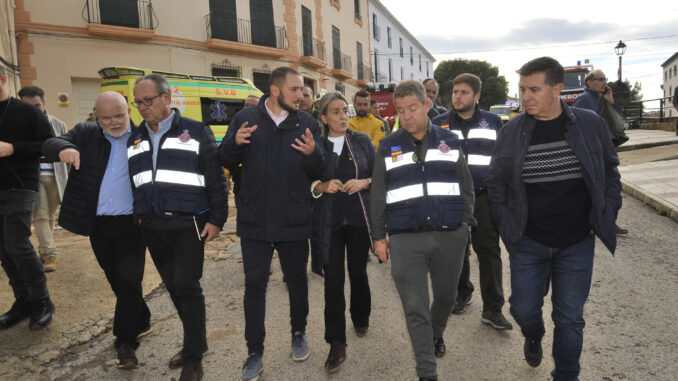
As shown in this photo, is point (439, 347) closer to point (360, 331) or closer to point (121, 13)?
point (360, 331)

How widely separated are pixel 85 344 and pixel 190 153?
1897mm

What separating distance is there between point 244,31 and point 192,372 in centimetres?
1797

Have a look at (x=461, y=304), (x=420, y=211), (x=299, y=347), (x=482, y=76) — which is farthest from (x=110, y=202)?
(x=482, y=76)

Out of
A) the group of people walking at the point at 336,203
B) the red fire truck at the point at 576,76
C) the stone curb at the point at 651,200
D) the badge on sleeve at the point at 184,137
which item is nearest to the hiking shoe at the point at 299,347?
the group of people walking at the point at 336,203

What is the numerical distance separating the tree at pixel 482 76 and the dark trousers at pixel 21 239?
52.1 metres

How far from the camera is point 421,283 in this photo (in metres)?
2.75

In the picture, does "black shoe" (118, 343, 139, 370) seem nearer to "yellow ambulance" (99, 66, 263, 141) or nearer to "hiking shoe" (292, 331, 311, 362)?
"hiking shoe" (292, 331, 311, 362)

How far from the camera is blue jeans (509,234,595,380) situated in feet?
8.23

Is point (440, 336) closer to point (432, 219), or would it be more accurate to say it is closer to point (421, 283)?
point (421, 283)

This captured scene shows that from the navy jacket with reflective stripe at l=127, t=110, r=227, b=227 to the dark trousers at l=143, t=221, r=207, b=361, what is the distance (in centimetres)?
15

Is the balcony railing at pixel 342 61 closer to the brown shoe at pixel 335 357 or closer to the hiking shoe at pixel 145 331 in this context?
the hiking shoe at pixel 145 331

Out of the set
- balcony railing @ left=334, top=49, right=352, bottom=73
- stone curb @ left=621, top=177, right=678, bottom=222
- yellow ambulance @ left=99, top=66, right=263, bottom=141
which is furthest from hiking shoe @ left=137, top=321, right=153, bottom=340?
balcony railing @ left=334, top=49, right=352, bottom=73

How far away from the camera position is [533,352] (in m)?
2.87

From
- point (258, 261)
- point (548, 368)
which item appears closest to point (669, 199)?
point (548, 368)
